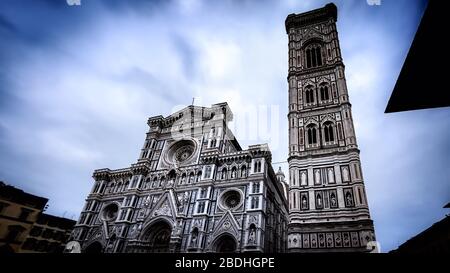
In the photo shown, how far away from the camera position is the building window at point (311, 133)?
26.8 metres

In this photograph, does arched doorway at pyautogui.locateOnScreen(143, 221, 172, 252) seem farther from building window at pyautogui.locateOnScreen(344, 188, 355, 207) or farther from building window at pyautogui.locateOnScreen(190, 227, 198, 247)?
building window at pyautogui.locateOnScreen(344, 188, 355, 207)

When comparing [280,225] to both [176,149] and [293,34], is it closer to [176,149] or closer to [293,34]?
[176,149]

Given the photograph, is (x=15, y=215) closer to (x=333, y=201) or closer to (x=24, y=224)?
(x=24, y=224)

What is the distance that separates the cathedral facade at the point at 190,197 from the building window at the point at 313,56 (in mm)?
13385

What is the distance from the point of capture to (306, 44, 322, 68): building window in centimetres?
3338

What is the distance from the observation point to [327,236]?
2053 centimetres

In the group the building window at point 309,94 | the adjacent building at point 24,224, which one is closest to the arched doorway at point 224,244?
the building window at point 309,94

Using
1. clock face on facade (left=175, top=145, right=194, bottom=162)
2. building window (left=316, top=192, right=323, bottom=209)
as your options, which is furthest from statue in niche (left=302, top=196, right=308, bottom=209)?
clock face on facade (left=175, top=145, right=194, bottom=162)

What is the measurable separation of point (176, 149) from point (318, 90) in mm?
20800

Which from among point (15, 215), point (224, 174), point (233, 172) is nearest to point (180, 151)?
point (224, 174)

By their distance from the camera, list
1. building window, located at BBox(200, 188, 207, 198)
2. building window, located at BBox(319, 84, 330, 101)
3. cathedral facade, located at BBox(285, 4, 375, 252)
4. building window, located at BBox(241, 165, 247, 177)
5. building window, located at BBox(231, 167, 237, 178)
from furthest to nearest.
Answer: building window, located at BBox(319, 84, 330, 101), building window, located at BBox(231, 167, 237, 178), building window, located at BBox(241, 165, 247, 177), building window, located at BBox(200, 188, 207, 198), cathedral facade, located at BBox(285, 4, 375, 252)

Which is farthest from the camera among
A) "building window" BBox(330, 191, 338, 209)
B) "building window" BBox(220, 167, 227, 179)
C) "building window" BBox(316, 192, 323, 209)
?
"building window" BBox(220, 167, 227, 179)

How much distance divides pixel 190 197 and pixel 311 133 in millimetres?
15562

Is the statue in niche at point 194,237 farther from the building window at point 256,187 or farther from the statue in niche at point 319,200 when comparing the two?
the statue in niche at point 319,200
